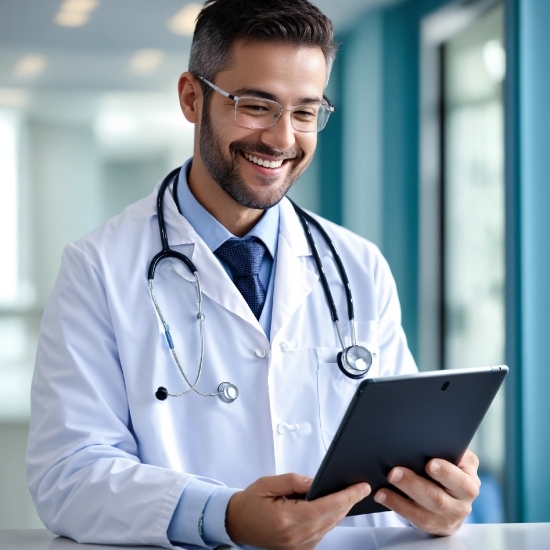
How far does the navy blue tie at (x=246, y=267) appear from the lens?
1.57 m

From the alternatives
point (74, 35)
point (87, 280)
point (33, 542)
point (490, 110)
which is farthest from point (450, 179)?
point (33, 542)

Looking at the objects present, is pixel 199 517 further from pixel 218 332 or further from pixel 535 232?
pixel 535 232

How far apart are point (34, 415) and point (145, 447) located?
0.20 metres

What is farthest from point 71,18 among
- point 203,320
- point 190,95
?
point 203,320

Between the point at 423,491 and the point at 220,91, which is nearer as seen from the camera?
the point at 423,491

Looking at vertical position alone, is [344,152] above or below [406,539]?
above

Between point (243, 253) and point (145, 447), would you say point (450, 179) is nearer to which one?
point (243, 253)

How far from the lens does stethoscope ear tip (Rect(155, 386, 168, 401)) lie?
4.58 feet

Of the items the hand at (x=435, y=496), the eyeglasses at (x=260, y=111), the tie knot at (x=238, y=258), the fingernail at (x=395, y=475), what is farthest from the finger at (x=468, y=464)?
the eyeglasses at (x=260, y=111)

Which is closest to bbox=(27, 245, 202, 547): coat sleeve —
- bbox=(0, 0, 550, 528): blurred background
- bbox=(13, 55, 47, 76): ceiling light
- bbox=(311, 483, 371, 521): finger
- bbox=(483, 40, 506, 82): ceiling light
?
bbox=(311, 483, 371, 521): finger

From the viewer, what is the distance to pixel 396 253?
9.53 feet

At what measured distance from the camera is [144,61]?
9.16 ft

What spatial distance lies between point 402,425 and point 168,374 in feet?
1.64

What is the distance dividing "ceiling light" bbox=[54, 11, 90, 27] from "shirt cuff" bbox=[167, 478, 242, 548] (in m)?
2.01
